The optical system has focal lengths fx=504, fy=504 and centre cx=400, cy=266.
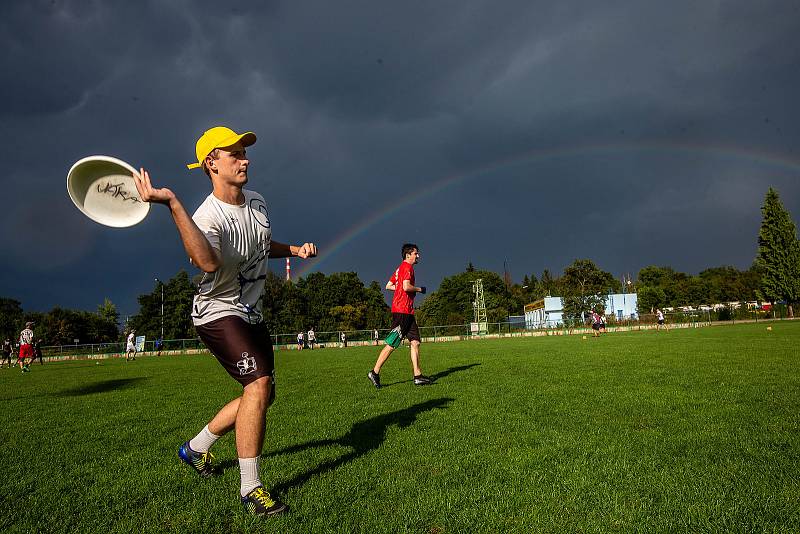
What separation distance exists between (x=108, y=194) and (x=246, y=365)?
141 centimetres

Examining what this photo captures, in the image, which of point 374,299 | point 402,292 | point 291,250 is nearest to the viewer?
point 291,250

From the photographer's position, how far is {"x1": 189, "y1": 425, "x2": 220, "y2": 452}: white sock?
3.96 metres

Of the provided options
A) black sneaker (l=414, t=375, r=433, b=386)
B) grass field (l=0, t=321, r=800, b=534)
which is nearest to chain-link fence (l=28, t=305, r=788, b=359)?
black sneaker (l=414, t=375, r=433, b=386)

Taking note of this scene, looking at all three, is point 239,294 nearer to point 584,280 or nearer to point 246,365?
point 246,365

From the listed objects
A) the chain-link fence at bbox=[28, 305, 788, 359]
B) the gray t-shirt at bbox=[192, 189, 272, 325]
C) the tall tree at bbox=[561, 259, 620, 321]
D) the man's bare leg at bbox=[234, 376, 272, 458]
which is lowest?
the chain-link fence at bbox=[28, 305, 788, 359]

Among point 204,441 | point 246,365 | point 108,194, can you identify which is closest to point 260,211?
point 108,194

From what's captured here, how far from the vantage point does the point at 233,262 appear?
3414 millimetres

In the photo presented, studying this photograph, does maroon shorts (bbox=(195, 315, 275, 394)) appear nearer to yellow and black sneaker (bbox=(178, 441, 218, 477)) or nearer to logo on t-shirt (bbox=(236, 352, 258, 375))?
logo on t-shirt (bbox=(236, 352, 258, 375))

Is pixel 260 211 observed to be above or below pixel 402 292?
above

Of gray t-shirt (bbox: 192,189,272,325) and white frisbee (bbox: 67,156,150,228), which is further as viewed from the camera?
gray t-shirt (bbox: 192,189,272,325)

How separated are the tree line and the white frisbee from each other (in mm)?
54345

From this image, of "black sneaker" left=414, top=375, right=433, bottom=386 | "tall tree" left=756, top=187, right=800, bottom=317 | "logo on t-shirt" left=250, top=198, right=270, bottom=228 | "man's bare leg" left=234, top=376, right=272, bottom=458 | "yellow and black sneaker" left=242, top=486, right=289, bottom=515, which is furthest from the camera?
"tall tree" left=756, top=187, right=800, bottom=317

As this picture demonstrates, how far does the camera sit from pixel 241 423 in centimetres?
339

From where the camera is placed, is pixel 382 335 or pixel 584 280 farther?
pixel 584 280
